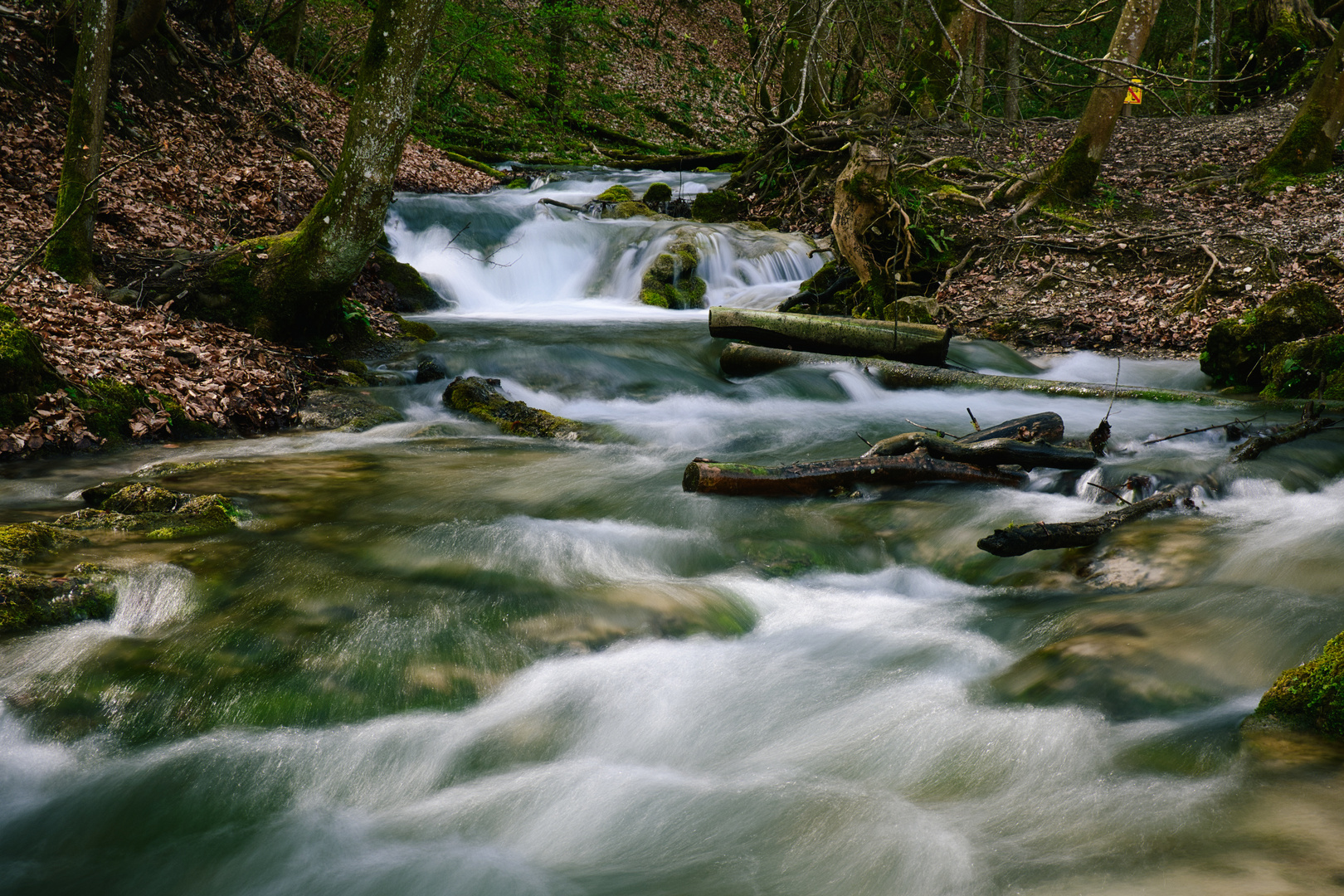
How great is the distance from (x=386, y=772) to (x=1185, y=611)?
11.1 feet

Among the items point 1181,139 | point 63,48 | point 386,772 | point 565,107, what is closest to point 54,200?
point 63,48

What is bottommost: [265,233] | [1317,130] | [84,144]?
[265,233]

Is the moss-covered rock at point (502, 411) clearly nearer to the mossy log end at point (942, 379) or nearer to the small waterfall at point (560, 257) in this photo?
the mossy log end at point (942, 379)

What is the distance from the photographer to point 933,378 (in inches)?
337

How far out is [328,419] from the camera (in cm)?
743

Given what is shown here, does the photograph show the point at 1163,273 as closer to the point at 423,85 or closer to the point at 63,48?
the point at 63,48

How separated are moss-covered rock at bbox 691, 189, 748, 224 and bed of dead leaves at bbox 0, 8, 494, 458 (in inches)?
202

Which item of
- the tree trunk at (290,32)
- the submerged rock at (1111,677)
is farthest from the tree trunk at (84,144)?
the tree trunk at (290,32)

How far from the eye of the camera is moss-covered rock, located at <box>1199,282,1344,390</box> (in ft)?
26.5

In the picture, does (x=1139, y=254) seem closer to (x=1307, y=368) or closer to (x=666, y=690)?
(x=1307, y=368)

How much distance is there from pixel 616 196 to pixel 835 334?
9.40 metres

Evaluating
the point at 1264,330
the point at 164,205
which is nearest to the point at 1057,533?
the point at 1264,330

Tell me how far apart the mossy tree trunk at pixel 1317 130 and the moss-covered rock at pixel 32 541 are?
16.1m

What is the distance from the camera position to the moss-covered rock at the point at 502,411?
764cm
